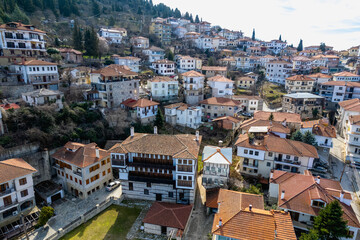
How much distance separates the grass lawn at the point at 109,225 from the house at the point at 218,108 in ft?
105

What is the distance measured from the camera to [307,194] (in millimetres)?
25375

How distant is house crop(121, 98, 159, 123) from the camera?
46188 mm

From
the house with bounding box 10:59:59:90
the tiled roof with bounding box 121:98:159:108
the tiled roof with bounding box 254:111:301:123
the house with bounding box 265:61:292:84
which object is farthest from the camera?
the house with bounding box 265:61:292:84

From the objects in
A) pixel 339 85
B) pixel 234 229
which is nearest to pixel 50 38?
pixel 234 229

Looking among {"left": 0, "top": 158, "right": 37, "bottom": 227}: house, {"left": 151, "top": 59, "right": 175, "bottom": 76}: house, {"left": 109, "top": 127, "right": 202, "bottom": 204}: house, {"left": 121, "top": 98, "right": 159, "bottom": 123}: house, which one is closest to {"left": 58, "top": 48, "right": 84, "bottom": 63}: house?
{"left": 151, "top": 59, "right": 175, "bottom": 76}: house

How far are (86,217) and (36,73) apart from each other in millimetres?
33425

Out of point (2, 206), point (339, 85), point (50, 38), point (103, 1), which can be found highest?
point (103, 1)

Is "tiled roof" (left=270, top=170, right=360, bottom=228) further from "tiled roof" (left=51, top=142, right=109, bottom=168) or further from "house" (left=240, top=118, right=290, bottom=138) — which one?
"tiled roof" (left=51, top=142, right=109, bottom=168)

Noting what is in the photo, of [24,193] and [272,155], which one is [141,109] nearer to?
[24,193]

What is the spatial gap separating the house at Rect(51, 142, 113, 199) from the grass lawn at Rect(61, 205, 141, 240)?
5321 millimetres

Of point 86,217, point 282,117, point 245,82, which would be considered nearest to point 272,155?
point 282,117

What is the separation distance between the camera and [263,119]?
153 feet

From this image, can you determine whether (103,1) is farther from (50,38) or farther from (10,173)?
(10,173)

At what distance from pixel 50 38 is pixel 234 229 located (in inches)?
3206
